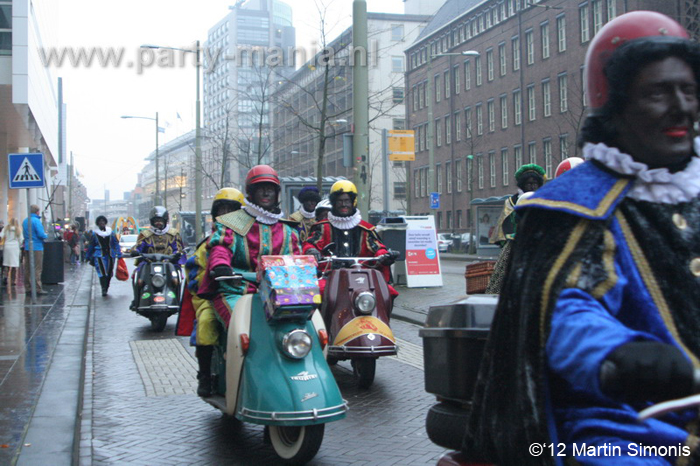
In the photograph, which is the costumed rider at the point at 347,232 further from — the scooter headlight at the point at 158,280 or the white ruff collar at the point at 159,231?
the white ruff collar at the point at 159,231

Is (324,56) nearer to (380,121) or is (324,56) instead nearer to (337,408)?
(337,408)

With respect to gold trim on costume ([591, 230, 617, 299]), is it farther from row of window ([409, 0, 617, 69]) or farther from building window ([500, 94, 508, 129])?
building window ([500, 94, 508, 129])

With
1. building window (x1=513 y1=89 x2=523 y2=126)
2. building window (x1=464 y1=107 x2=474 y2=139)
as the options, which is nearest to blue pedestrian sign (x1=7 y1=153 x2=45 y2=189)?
building window (x1=513 y1=89 x2=523 y2=126)

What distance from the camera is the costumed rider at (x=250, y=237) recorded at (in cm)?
545

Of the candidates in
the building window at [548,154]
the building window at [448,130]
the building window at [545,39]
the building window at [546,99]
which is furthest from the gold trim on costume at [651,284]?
the building window at [448,130]

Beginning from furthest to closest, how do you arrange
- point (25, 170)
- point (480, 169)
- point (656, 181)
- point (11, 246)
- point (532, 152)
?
point (480, 169), point (532, 152), point (11, 246), point (25, 170), point (656, 181)

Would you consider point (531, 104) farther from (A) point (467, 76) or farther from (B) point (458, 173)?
(B) point (458, 173)

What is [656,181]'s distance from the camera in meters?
1.84

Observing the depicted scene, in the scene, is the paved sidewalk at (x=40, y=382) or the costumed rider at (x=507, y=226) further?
the costumed rider at (x=507, y=226)

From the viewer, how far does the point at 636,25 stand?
6.13 feet

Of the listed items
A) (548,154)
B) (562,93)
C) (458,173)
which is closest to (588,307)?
(562,93)

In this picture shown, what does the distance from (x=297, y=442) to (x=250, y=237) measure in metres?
1.64

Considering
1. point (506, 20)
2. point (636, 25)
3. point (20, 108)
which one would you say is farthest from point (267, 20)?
point (636, 25)

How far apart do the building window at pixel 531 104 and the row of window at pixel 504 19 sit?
205 cm
